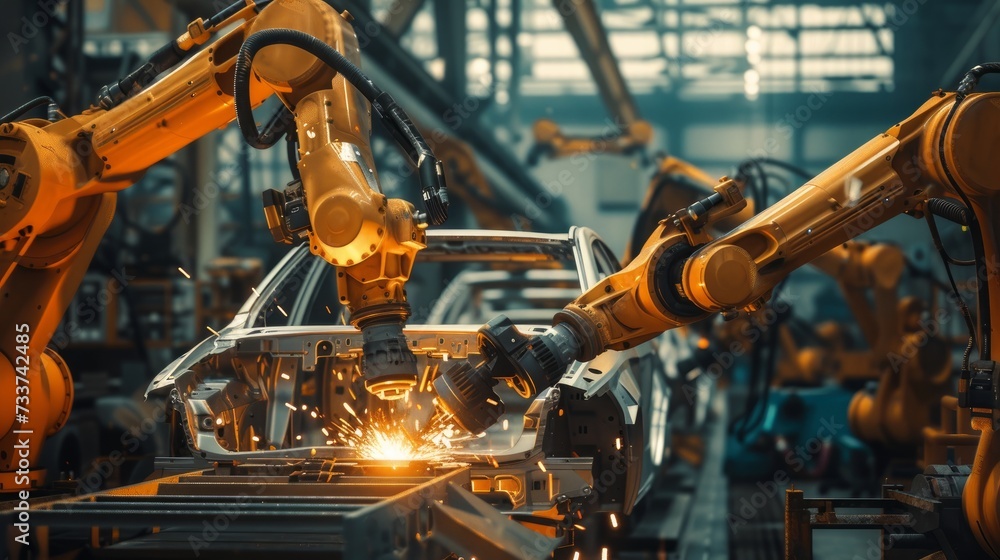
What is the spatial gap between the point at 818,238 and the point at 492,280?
13.6 feet

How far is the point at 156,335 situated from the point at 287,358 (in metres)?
6.06

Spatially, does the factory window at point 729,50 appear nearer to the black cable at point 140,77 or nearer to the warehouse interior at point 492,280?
the warehouse interior at point 492,280

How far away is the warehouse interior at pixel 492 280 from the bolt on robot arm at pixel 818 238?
0.03 ft

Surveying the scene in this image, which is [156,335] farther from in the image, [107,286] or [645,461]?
[645,461]

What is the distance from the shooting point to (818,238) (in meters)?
3.36

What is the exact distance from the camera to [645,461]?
4566 millimetres

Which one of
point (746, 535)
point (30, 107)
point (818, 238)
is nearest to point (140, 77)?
point (30, 107)

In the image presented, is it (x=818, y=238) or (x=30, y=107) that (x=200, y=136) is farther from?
(x=818, y=238)

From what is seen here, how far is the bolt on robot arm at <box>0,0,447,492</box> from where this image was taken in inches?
118

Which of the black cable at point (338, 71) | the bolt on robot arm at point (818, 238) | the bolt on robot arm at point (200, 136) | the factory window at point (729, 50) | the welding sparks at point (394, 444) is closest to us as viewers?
the bolt on robot arm at point (200, 136)

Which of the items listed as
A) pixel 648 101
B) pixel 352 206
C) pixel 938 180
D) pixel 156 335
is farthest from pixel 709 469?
→ pixel 352 206

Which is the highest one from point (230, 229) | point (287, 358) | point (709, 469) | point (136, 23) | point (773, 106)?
point (136, 23)

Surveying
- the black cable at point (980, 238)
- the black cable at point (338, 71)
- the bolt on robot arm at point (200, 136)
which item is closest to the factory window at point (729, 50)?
the bolt on robot arm at point (200, 136)

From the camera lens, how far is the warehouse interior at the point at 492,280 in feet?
10.2
